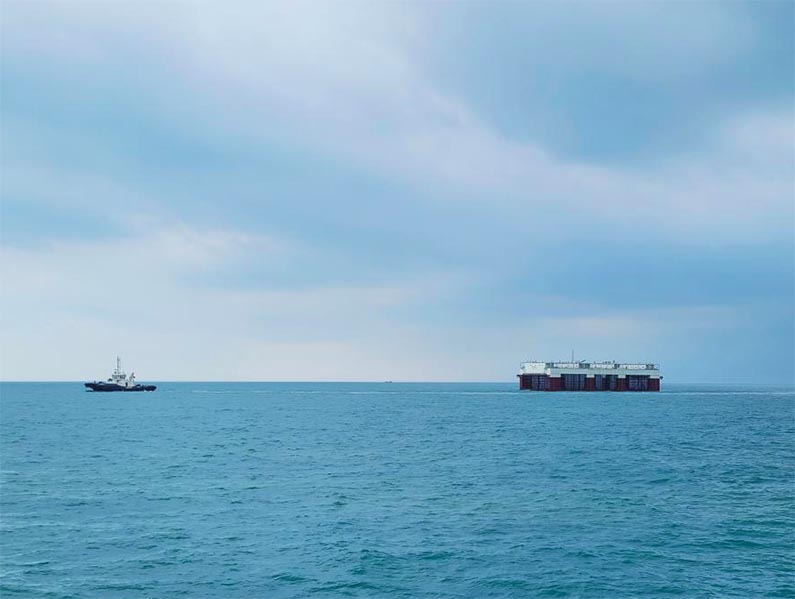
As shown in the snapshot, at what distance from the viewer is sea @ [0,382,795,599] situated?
2830 centimetres

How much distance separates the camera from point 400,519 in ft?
127

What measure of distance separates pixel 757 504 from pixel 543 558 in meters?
21.2

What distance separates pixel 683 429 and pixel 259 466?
217 ft

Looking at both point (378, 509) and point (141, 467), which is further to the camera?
point (141, 467)

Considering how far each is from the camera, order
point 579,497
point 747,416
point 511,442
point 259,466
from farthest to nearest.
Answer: point 747,416, point 511,442, point 259,466, point 579,497

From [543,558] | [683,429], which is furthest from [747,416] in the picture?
[543,558]

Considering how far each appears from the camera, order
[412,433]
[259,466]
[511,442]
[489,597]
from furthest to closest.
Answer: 1. [412,433]
2. [511,442]
3. [259,466]
4. [489,597]

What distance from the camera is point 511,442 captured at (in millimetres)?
78750

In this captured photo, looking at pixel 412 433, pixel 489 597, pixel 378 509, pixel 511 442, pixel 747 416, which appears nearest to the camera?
pixel 489 597

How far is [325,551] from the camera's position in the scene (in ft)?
107

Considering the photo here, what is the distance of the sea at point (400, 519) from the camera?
28.3 m

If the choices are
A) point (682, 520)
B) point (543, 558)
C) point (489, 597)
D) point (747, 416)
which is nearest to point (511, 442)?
point (682, 520)

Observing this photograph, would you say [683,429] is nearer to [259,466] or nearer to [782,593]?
[259,466]

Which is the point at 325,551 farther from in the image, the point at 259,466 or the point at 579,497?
the point at 259,466
